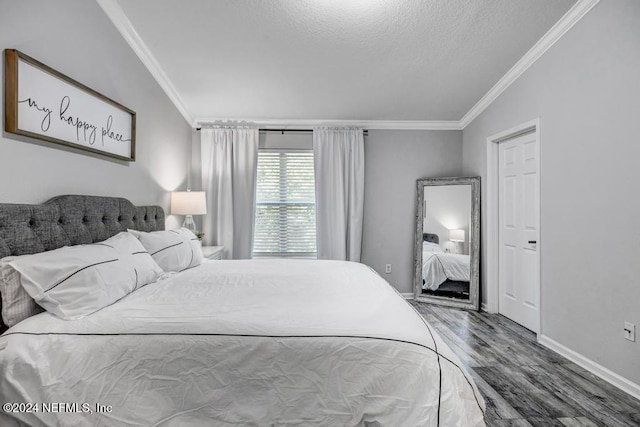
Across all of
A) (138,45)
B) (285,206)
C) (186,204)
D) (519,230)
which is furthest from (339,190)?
(138,45)

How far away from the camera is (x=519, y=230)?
3211 millimetres

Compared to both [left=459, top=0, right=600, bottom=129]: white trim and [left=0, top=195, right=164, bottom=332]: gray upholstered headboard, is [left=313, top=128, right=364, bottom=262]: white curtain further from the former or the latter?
[left=0, top=195, right=164, bottom=332]: gray upholstered headboard

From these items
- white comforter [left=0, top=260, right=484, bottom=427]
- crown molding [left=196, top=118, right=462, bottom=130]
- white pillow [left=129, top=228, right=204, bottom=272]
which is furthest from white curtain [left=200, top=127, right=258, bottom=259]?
white comforter [left=0, top=260, right=484, bottom=427]

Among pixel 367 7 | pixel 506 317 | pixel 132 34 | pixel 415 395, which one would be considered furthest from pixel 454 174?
pixel 132 34

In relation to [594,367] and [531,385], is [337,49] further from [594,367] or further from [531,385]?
[594,367]

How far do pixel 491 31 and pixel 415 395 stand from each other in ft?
9.31

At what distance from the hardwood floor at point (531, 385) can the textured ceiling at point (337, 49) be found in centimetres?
264

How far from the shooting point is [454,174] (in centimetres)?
420

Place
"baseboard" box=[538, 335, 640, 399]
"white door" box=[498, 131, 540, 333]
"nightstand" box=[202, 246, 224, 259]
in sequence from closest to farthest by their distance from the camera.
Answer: "baseboard" box=[538, 335, 640, 399] → "white door" box=[498, 131, 540, 333] → "nightstand" box=[202, 246, 224, 259]

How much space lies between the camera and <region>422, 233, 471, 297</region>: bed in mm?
3771

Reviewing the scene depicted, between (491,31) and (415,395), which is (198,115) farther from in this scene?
(415,395)

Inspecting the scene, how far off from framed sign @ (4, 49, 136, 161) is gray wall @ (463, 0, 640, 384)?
3.59 metres

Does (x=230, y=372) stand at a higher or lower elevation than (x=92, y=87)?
lower

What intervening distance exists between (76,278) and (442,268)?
3.71m
